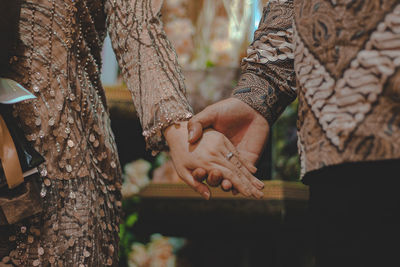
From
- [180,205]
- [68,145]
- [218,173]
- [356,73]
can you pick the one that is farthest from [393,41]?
[180,205]

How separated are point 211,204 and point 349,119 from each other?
1229 millimetres

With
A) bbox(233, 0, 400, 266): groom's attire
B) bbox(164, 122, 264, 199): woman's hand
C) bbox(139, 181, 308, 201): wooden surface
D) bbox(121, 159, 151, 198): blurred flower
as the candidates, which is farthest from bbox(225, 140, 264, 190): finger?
bbox(121, 159, 151, 198): blurred flower

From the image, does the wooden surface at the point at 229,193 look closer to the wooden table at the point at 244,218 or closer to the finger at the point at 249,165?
the wooden table at the point at 244,218

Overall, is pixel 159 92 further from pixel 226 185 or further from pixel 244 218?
pixel 244 218

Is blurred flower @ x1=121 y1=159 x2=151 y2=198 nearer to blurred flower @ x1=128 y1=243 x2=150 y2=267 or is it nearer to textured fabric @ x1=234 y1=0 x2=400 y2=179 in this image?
blurred flower @ x1=128 y1=243 x2=150 y2=267

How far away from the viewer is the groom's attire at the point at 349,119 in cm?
49

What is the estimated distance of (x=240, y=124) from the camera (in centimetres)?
86

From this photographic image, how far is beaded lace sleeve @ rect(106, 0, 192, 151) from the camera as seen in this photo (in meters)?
0.80

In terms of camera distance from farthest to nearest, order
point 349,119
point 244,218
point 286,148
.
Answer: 1. point 286,148
2. point 244,218
3. point 349,119

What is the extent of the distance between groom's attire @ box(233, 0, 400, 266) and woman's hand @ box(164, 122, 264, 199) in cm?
19

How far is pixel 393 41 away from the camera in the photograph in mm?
483

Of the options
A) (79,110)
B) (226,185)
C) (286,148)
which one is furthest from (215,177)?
(286,148)

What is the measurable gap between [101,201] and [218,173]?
0.19 m

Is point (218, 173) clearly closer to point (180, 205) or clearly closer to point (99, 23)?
point (99, 23)
